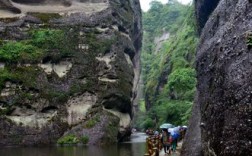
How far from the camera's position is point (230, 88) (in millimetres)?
8539

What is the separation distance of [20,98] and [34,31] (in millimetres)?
7358

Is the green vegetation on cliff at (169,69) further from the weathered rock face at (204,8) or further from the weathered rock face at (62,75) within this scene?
the weathered rock face at (204,8)

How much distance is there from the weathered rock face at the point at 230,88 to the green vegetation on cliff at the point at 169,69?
23.4 metres

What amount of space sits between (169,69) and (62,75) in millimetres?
26151

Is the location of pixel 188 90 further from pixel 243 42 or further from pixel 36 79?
pixel 243 42

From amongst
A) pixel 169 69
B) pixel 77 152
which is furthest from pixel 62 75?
pixel 169 69

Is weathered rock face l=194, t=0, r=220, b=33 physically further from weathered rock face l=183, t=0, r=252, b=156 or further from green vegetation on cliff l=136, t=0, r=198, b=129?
weathered rock face l=183, t=0, r=252, b=156

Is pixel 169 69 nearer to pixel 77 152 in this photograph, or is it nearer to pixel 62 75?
pixel 62 75

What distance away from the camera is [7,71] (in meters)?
34.2

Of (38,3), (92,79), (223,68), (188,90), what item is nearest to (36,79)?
(92,79)

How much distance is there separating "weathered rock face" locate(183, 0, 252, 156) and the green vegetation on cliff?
2336 cm

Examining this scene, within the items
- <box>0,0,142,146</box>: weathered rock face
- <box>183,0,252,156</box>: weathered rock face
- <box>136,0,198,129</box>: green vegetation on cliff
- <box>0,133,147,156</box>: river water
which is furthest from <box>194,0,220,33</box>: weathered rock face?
<box>183,0,252,156</box>: weathered rock face

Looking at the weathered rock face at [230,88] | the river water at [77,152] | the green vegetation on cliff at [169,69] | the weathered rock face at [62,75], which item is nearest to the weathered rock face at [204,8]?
the green vegetation on cliff at [169,69]

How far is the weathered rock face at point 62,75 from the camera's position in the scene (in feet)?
108
